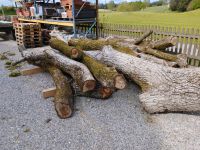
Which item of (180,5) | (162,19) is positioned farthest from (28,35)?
(180,5)

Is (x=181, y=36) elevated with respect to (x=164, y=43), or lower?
elevated

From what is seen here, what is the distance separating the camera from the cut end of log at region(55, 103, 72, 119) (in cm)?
410

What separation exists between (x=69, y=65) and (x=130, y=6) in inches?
2768

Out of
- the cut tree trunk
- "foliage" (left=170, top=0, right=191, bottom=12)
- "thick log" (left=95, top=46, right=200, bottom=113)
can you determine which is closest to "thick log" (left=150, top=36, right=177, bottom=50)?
"thick log" (left=95, top=46, right=200, bottom=113)

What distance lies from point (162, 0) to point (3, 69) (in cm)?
8851

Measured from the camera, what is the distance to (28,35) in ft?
34.2

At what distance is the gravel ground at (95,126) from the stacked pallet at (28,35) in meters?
5.94

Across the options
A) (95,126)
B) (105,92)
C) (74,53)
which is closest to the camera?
(95,126)

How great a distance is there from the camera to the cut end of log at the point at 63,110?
4102 mm

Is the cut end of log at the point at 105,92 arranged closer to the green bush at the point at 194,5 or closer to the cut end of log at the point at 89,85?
the cut end of log at the point at 89,85

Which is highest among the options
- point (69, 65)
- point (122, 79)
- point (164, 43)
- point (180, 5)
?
point (180, 5)

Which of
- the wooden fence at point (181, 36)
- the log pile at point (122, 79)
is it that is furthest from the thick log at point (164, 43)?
the wooden fence at point (181, 36)

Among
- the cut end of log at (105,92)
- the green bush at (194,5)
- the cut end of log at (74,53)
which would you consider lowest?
the cut end of log at (105,92)

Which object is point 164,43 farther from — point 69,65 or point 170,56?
point 69,65
